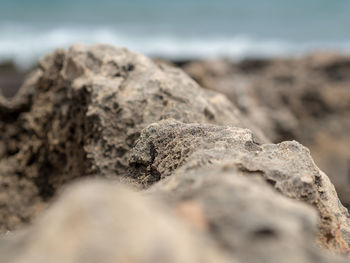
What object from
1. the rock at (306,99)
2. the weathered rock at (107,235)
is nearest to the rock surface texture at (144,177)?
the weathered rock at (107,235)

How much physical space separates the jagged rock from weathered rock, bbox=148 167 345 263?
65.5 inches

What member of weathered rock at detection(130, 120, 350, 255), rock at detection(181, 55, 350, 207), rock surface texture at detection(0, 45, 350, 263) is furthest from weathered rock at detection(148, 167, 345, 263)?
rock at detection(181, 55, 350, 207)

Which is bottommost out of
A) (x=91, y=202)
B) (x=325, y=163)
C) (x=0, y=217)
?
(x=325, y=163)

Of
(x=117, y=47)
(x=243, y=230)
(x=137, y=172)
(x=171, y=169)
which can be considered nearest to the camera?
(x=243, y=230)

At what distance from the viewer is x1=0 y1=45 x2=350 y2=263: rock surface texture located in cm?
115

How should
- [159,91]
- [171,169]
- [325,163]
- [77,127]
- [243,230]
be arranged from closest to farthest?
[243,230] < [171,169] < [159,91] < [77,127] < [325,163]

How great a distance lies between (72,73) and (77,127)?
1.34ft

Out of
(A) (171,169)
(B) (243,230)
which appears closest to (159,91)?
(A) (171,169)

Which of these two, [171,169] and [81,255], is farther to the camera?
[171,169]

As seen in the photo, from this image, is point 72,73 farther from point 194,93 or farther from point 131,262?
point 131,262

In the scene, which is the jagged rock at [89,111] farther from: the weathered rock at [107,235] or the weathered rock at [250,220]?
the weathered rock at [107,235]

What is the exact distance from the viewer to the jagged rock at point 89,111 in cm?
312

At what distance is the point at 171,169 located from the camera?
7.06 feet

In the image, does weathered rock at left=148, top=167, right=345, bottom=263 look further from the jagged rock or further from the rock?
the rock
